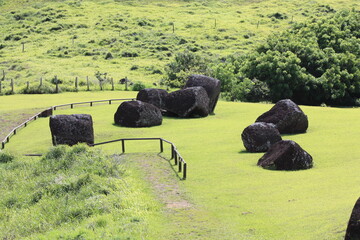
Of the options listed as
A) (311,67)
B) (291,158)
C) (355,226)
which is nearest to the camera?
(355,226)

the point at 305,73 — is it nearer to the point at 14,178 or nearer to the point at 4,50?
the point at 14,178

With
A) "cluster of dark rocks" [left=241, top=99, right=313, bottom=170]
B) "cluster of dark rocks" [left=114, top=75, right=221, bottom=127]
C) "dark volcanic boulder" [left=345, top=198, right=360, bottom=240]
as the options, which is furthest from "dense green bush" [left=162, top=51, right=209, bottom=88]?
"dark volcanic boulder" [left=345, top=198, right=360, bottom=240]

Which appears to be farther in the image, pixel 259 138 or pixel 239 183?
pixel 259 138

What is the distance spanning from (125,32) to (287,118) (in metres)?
71.5

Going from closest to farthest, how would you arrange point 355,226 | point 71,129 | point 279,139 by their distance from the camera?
point 355,226 < point 279,139 < point 71,129

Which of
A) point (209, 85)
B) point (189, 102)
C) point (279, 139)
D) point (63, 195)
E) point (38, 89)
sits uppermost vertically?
point (209, 85)

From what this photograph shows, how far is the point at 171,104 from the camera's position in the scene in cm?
4244

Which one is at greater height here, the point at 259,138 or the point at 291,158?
the point at 291,158

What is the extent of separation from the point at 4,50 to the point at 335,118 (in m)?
66.7

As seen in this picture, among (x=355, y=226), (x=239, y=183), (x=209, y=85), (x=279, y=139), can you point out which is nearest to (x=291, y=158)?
(x=239, y=183)

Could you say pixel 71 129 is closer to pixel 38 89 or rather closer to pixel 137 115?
pixel 137 115

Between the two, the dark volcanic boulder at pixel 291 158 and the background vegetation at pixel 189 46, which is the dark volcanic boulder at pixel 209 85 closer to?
the background vegetation at pixel 189 46

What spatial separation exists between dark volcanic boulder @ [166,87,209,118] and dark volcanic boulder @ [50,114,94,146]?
10.8 meters

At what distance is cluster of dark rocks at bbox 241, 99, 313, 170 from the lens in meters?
24.1
